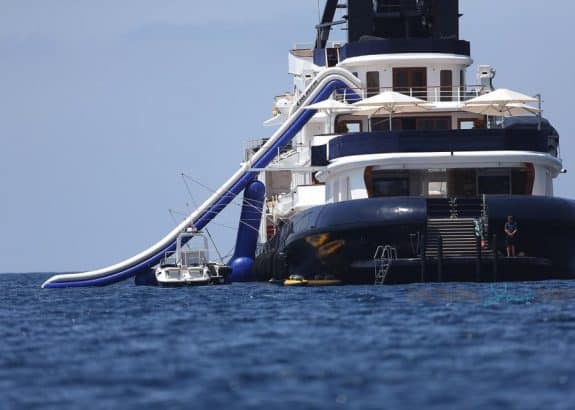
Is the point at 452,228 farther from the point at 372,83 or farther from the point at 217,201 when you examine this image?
the point at 217,201

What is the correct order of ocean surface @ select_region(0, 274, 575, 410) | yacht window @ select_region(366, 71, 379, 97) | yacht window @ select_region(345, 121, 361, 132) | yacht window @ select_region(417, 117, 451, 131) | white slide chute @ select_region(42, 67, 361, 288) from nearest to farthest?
ocean surface @ select_region(0, 274, 575, 410), yacht window @ select_region(417, 117, 451, 131), yacht window @ select_region(366, 71, 379, 97), yacht window @ select_region(345, 121, 361, 132), white slide chute @ select_region(42, 67, 361, 288)

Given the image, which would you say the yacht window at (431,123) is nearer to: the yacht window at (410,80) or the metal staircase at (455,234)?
the yacht window at (410,80)

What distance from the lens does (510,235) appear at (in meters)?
51.0

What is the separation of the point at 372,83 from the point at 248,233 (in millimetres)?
9035

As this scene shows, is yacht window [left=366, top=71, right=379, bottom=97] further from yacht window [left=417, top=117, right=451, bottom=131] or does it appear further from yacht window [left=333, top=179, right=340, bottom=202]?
yacht window [left=333, top=179, right=340, bottom=202]

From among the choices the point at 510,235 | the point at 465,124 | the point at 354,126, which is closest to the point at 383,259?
the point at 510,235

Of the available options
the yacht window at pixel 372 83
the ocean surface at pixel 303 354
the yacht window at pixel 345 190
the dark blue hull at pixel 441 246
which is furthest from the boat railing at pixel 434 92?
the ocean surface at pixel 303 354

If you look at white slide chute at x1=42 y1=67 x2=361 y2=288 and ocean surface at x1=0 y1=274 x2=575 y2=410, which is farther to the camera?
white slide chute at x1=42 y1=67 x2=361 y2=288

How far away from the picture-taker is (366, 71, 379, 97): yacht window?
62781mm

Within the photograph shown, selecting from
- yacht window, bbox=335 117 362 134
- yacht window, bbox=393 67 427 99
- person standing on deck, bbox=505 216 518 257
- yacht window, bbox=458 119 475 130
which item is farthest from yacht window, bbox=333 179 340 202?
person standing on deck, bbox=505 216 518 257

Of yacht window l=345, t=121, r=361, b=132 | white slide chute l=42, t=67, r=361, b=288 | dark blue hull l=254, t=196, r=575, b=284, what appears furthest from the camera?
white slide chute l=42, t=67, r=361, b=288

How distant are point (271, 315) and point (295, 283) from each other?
16.5 m

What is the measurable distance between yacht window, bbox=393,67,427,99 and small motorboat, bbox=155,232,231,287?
9461 millimetres

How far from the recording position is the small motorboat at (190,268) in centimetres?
6184
